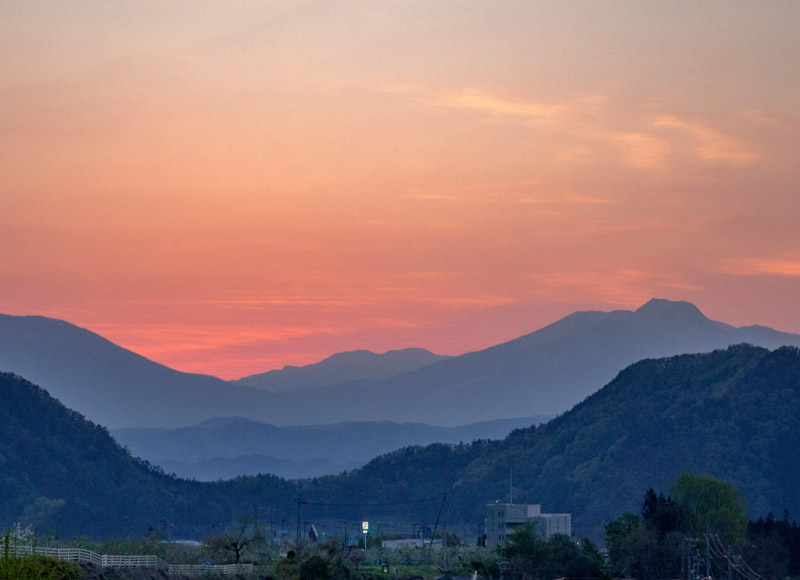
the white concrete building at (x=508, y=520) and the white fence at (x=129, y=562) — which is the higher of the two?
the white concrete building at (x=508, y=520)

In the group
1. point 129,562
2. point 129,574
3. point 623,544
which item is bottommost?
point 129,574

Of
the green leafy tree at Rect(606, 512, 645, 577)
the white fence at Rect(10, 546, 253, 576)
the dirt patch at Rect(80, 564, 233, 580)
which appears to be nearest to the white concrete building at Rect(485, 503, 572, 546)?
the green leafy tree at Rect(606, 512, 645, 577)

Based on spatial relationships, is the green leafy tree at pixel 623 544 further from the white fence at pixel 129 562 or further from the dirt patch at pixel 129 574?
the dirt patch at pixel 129 574

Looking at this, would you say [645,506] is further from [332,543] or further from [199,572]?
[199,572]

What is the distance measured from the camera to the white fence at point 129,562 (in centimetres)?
8888

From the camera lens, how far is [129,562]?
97562 mm

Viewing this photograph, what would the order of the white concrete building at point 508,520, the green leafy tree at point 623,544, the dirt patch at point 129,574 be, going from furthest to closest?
the white concrete building at point 508,520 < the green leafy tree at point 623,544 < the dirt patch at point 129,574

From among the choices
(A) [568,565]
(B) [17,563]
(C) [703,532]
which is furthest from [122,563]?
(C) [703,532]

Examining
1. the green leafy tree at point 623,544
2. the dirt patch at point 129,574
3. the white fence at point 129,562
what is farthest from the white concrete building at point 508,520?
the dirt patch at point 129,574

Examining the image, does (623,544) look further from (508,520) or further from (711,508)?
(508,520)

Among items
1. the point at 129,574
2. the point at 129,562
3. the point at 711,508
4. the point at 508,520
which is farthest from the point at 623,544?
the point at 508,520

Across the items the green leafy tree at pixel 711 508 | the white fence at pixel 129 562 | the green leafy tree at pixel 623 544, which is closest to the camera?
the white fence at pixel 129 562

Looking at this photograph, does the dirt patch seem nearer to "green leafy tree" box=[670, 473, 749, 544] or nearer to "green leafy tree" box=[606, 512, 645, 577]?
"green leafy tree" box=[606, 512, 645, 577]

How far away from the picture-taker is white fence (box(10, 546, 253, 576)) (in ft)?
292
